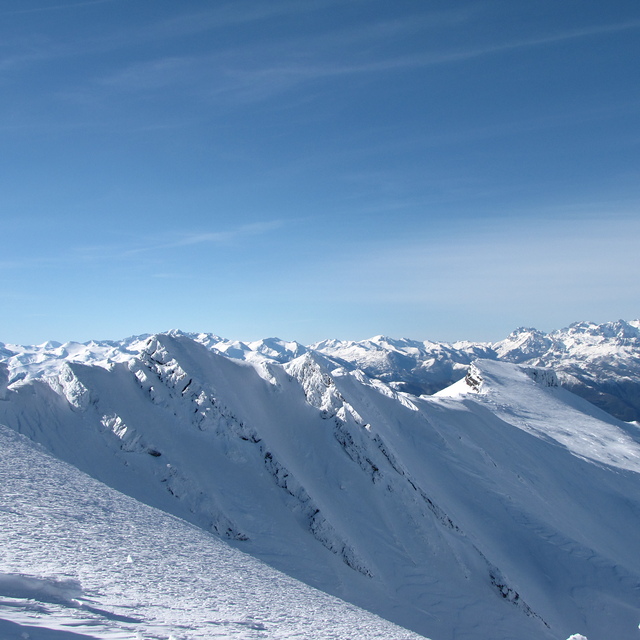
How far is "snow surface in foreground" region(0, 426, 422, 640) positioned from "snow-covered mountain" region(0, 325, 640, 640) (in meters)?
2.92

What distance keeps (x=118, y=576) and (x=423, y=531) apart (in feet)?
85.0

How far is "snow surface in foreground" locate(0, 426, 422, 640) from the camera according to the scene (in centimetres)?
980

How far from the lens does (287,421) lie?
1572 inches

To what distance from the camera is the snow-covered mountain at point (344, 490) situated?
28062mm

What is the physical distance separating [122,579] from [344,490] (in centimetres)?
2421

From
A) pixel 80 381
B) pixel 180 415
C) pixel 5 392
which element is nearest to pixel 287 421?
pixel 180 415

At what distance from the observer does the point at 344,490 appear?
35500 mm

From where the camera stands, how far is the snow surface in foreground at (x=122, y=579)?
980 centimetres

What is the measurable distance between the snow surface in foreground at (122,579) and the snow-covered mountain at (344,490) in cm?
292

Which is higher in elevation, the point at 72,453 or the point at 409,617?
the point at 72,453

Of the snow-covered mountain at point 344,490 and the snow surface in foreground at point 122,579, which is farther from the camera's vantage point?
the snow-covered mountain at point 344,490

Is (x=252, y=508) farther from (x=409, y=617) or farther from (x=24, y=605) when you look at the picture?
(x=24, y=605)

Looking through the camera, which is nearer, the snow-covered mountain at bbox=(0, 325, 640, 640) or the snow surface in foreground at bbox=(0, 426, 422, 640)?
the snow surface in foreground at bbox=(0, 426, 422, 640)

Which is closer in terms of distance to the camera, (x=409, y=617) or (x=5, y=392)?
(x=409, y=617)
